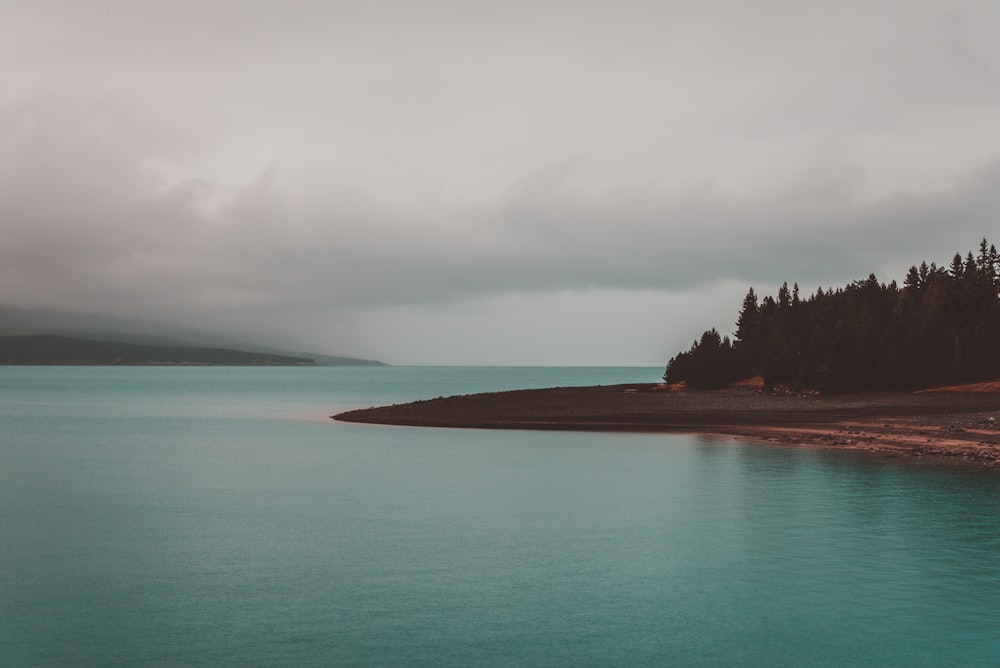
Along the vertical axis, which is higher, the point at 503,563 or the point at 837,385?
the point at 837,385

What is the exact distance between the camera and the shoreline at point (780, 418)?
5631cm

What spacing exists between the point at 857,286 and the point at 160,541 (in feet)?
456

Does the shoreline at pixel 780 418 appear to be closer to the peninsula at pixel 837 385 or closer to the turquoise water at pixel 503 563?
the peninsula at pixel 837 385

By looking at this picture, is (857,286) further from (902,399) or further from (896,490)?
(896,490)

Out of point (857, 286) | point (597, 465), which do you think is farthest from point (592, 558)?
point (857, 286)

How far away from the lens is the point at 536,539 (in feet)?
95.9

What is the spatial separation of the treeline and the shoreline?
4117mm

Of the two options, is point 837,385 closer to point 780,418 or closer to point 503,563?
point 780,418

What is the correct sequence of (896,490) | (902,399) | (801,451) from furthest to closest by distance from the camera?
1. (902,399)
2. (801,451)
3. (896,490)

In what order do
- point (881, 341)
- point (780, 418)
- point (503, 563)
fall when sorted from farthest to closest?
point (881, 341) < point (780, 418) < point (503, 563)

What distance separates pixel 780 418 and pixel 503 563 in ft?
196

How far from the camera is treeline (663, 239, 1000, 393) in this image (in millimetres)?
107062

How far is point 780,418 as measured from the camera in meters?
79.6

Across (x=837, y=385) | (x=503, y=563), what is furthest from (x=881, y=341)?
(x=503, y=563)
